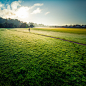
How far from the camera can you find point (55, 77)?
4199 millimetres

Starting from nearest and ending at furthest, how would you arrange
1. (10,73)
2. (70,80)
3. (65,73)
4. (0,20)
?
(70,80) < (10,73) < (65,73) < (0,20)

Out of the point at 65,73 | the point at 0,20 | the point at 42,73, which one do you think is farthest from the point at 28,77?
the point at 0,20

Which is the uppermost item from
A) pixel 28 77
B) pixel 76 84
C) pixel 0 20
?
pixel 0 20

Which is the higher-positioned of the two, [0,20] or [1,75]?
[0,20]

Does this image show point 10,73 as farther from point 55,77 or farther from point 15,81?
point 55,77

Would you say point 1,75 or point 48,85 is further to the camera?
point 1,75

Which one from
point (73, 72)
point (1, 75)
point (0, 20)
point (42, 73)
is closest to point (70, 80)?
Answer: point (73, 72)

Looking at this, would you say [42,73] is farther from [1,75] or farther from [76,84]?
[1,75]

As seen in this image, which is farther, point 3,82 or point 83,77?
point 83,77

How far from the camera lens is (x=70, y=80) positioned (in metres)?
4.05

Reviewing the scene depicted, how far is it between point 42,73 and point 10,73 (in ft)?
8.35

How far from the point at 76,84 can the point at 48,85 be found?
1.98 m

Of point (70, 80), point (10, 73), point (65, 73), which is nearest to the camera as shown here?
point (70, 80)

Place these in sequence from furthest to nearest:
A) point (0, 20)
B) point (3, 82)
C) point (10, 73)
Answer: point (0, 20), point (10, 73), point (3, 82)
